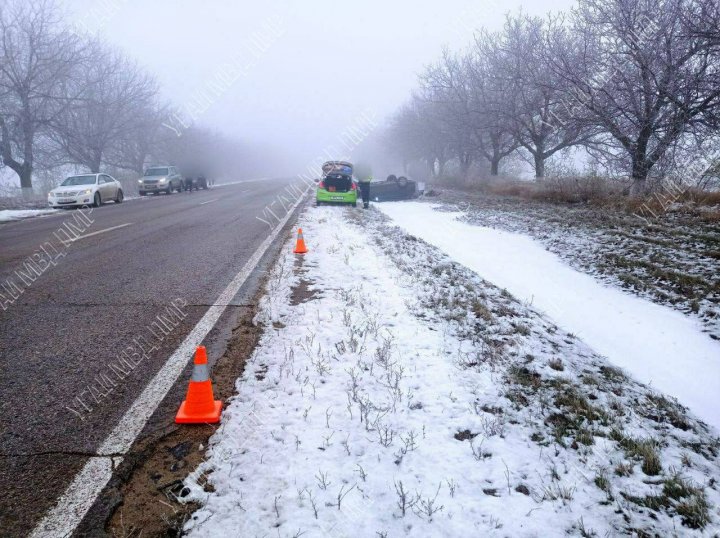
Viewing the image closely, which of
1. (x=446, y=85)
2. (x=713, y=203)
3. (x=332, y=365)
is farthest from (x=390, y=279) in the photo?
(x=446, y=85)

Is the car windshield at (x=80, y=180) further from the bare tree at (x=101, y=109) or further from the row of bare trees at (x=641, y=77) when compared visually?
the row of bare trees at (x=641, y=77)

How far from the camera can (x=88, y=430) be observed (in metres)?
2.59

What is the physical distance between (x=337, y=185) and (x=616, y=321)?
14061 millimetres

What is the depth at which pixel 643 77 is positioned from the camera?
1284cm

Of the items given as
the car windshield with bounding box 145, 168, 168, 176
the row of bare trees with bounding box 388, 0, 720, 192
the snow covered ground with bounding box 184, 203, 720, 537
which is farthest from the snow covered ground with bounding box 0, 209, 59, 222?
the row of bare trees with bounding box 388, 0, 720, 192

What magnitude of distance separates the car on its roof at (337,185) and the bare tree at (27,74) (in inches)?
708

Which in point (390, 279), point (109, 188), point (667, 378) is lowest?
point (667, 378)

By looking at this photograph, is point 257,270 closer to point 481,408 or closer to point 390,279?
point 390,279

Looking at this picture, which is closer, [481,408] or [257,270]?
[481,408]

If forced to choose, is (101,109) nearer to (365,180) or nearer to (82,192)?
(82,192)

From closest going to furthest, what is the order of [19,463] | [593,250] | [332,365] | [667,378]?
[19,463] → [332,365] → [667,378] → [593,250]

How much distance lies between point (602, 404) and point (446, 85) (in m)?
30.3

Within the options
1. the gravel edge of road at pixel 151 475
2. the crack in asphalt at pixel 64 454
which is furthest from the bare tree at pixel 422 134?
the crack in asphalt at pixel 64 454

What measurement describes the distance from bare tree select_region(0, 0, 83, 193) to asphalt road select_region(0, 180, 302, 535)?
20417 mm
